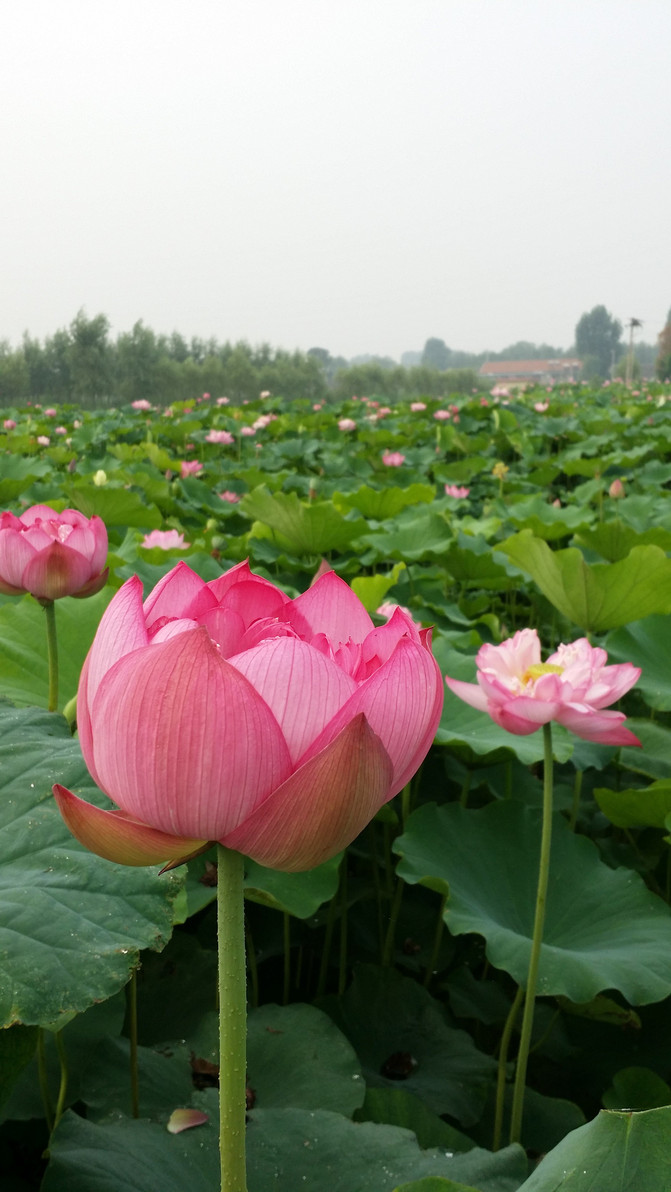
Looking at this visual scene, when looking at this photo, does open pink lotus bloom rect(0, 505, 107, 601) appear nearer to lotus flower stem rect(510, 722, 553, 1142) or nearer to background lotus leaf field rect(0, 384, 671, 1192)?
background lotus leaf field rect(0, 384, 671, 1192)

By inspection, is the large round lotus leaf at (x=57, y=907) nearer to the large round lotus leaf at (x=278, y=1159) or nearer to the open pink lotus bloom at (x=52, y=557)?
the large round lotus leaf at (x=278, y=1159)

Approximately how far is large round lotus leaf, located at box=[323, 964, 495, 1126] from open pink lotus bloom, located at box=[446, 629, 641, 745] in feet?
1.38

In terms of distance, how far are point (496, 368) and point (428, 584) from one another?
170 feet

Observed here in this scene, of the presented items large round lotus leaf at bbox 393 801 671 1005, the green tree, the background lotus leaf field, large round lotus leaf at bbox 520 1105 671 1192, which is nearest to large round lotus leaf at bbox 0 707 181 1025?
the background lotus leaf field

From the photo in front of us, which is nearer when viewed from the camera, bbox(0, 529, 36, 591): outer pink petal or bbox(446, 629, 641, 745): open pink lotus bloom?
bbox(446, 629, 641, 745): open pink lotus bloom

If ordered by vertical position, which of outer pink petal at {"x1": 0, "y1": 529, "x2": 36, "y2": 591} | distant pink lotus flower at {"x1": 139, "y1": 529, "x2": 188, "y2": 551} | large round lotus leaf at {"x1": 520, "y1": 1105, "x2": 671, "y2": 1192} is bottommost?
large round lotus leaf at {"x1": 520, "y1": 1105, "x2": 671, "y2": 1192}

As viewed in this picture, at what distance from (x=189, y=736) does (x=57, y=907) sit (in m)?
0.21

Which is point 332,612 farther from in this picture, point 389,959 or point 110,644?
point 389,959

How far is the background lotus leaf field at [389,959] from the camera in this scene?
0.48 metres

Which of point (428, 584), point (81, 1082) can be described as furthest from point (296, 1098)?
point (428, 584)

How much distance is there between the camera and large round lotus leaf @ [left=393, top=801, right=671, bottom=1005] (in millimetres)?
849

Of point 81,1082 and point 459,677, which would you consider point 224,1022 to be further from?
point 459,677

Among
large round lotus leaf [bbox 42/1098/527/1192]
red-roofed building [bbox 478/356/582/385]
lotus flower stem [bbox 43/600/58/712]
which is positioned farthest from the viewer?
red-roofed building [bbox 478/356/582/385]

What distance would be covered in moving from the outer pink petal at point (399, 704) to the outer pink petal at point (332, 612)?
65 mm
